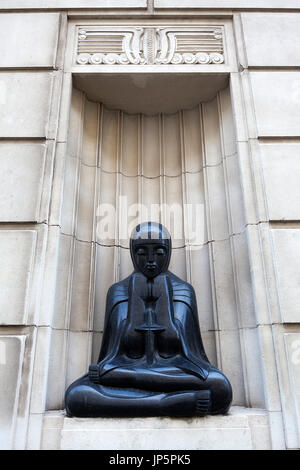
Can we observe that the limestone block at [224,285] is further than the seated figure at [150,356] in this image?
Yes

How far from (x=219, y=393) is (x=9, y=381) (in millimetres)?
1735

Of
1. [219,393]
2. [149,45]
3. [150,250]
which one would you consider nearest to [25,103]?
[149,45]

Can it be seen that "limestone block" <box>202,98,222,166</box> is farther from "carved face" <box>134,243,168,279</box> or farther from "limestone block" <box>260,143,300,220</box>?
"carved face" <box>134,243,168,279</box>

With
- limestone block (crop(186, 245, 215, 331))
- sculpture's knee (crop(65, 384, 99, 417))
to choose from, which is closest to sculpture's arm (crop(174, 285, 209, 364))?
limestone block (crop(186, 245, 215, 331))

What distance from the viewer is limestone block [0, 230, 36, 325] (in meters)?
3.21

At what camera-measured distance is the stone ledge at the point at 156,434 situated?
2746 mm

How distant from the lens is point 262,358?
123 inches

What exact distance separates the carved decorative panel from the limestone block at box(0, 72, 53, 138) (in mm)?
602

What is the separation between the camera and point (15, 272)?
3338mm

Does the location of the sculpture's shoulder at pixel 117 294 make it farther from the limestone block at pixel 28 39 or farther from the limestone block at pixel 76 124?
the limestone block at pixel 28 39

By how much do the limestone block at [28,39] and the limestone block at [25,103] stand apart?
18 centimetres
